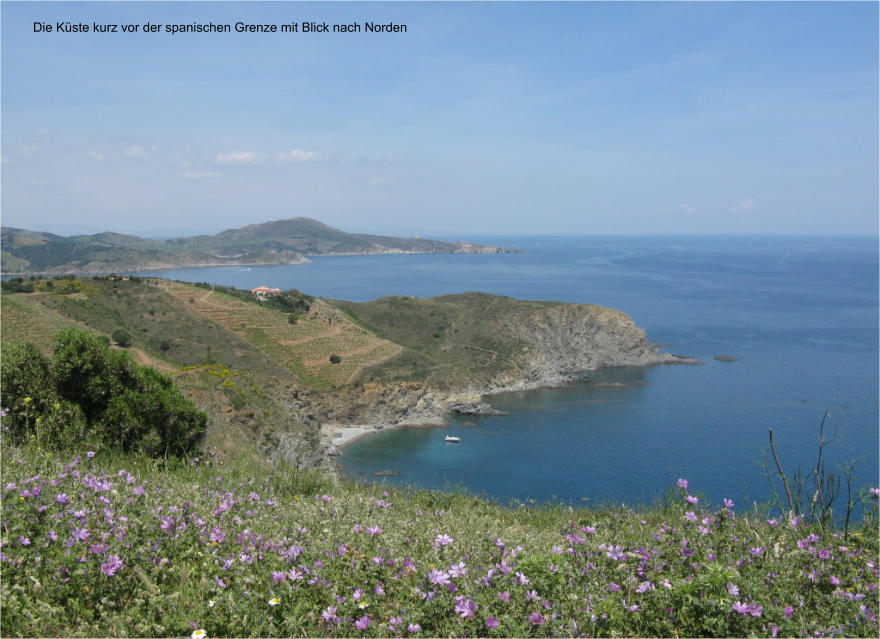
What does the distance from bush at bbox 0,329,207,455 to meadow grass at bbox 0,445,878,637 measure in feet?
18.8

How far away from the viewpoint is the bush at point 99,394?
10.1 m

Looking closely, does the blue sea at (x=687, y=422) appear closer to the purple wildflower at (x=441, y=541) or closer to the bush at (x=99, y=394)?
the bush at (x=99, y=394)

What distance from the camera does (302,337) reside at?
2613 inches

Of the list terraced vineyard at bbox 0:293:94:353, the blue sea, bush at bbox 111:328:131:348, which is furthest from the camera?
bush at bbox 111:328:131:348

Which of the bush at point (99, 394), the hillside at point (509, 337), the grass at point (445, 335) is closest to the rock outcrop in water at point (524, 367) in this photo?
the hillside at point (509, 337)

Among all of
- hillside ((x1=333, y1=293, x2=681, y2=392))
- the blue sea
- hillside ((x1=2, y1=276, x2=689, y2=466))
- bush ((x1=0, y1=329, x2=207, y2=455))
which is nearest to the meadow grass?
bush ((x1=0, y1=329, x2=207, y2=455))

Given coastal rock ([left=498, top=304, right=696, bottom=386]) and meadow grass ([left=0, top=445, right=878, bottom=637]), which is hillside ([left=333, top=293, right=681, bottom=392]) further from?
meadow grass ([left=0, top=445, right=878, bottom=637])

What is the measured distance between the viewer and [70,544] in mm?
3125

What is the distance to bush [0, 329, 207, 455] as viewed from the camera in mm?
10125

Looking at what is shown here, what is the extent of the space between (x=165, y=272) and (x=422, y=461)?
584ft

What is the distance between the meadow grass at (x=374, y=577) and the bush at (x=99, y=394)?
5.72 meters

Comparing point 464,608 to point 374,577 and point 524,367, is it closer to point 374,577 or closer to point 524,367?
point 374,577

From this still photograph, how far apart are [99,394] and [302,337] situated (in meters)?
55.1

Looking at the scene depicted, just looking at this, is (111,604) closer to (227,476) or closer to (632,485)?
(227,476)
